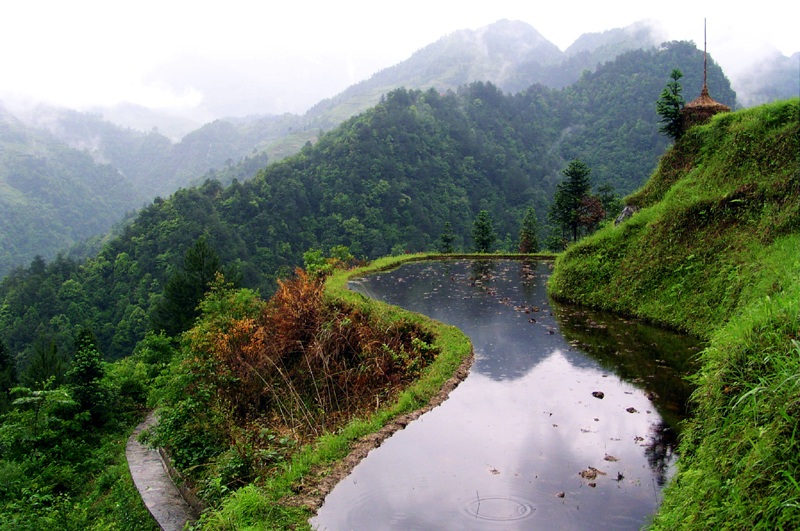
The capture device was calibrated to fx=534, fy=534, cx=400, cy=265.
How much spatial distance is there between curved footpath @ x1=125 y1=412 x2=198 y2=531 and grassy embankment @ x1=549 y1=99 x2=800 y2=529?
7.48 meters

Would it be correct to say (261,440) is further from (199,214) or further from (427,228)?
(427,228)

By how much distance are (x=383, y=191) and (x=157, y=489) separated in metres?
64.7

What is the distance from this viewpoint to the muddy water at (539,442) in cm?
511

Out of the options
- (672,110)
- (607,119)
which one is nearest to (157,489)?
(672,110)

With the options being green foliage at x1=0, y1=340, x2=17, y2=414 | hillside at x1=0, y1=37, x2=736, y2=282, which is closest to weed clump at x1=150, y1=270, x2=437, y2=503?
green foliage at x1=0, y1=340, x2=17, y2=414

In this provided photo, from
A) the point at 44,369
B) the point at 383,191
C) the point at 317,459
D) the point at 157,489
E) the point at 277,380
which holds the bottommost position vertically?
the point at 383,191

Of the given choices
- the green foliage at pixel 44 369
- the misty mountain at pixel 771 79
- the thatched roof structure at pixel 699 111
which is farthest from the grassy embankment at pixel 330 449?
the misty mountain at pixel 771 79

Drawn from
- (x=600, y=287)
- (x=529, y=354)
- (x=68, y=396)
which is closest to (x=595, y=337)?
(x=529, y=354)

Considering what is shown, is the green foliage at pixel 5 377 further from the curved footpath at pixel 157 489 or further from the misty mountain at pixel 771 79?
the misty mountain at pixel 771 79

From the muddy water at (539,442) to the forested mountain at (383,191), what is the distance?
32615 mm

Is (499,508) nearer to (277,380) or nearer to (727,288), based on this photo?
(277,380)

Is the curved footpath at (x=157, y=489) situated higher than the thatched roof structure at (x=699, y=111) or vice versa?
the thatched roof structure at (x=699, y=111)

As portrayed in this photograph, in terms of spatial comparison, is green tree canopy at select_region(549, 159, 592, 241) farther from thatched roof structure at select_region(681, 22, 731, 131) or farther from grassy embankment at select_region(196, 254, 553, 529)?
grassy embankment at select_region(196, 254, 553, 529)

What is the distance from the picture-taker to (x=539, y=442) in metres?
6.43
